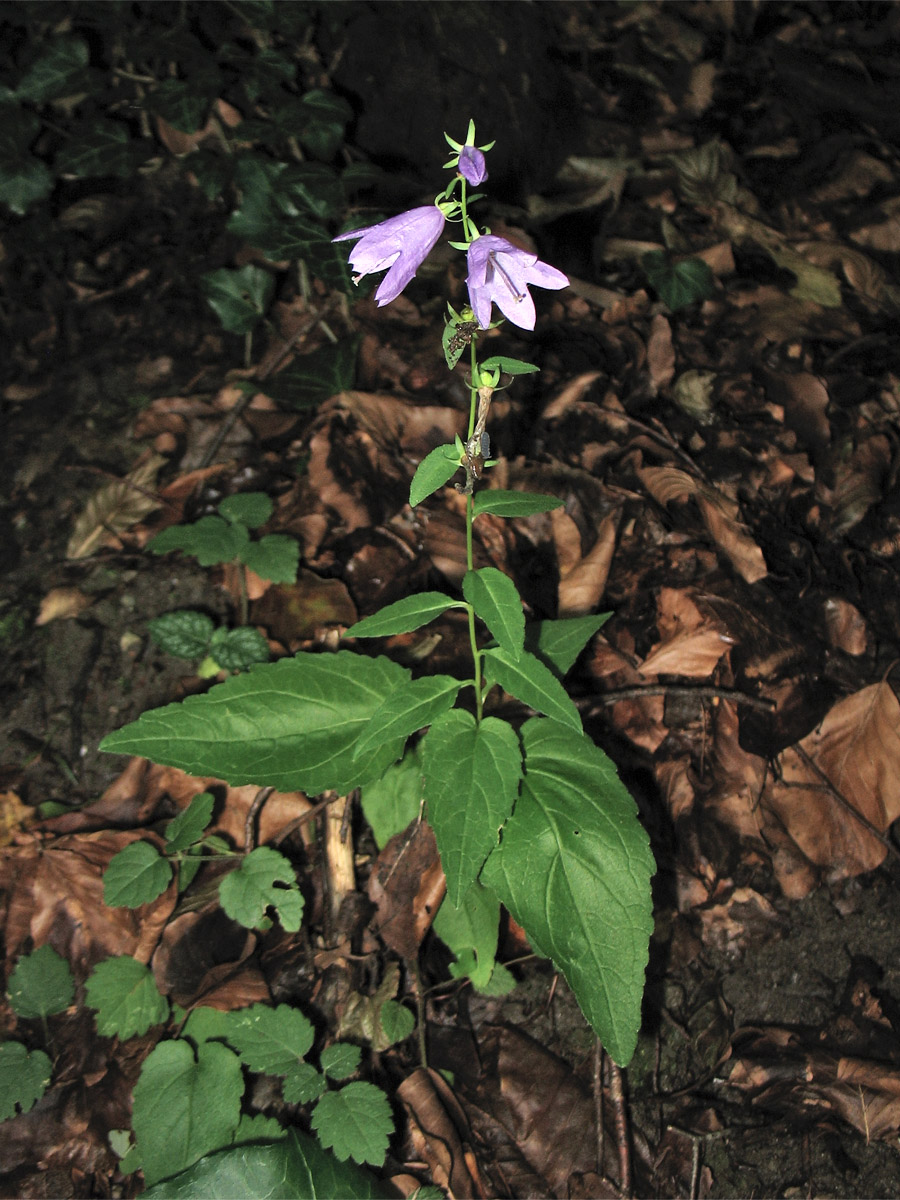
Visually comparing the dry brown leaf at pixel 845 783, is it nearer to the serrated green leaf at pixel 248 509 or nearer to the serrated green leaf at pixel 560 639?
the serrated green leaf at pixel 560 639

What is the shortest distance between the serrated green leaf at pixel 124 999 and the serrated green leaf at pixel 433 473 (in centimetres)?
170

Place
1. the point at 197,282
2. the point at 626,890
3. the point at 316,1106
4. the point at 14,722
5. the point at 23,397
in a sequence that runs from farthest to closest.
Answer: the point at 197,282
the point at 23,397
the point at 14,722
the point at 316,1106
the point at 626,890

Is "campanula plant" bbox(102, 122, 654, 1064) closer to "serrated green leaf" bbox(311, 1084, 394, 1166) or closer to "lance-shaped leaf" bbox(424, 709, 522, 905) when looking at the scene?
"lance-shaped leaf" bbox(424, 709, 522, 905)

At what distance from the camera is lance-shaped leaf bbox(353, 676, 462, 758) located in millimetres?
1902

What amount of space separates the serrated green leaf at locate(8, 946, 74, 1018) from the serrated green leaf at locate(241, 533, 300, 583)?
139cm

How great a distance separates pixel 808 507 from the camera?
3256 mm

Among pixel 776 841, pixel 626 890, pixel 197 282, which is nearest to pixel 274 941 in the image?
pixel 626 890

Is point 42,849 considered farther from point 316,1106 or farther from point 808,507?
point 808,507

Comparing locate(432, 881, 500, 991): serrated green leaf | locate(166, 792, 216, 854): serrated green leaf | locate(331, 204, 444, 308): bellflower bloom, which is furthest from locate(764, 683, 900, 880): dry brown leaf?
locate(331, 204, 444, 308): bellflower bloom

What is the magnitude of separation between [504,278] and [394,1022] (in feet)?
6.35

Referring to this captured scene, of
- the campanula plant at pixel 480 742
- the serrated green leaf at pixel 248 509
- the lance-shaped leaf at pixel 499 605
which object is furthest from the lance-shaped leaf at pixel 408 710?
the serrated green leaf at pixel 248 509

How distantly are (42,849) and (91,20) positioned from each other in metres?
4.17

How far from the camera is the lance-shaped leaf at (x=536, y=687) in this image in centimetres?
179

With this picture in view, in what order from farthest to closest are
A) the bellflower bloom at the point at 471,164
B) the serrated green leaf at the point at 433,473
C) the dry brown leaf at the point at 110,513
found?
the dry brown leaf at the point at 110,513 < the serrated green leaf at the point at 433,473 < the bellflower bloom at the point at 471,164
